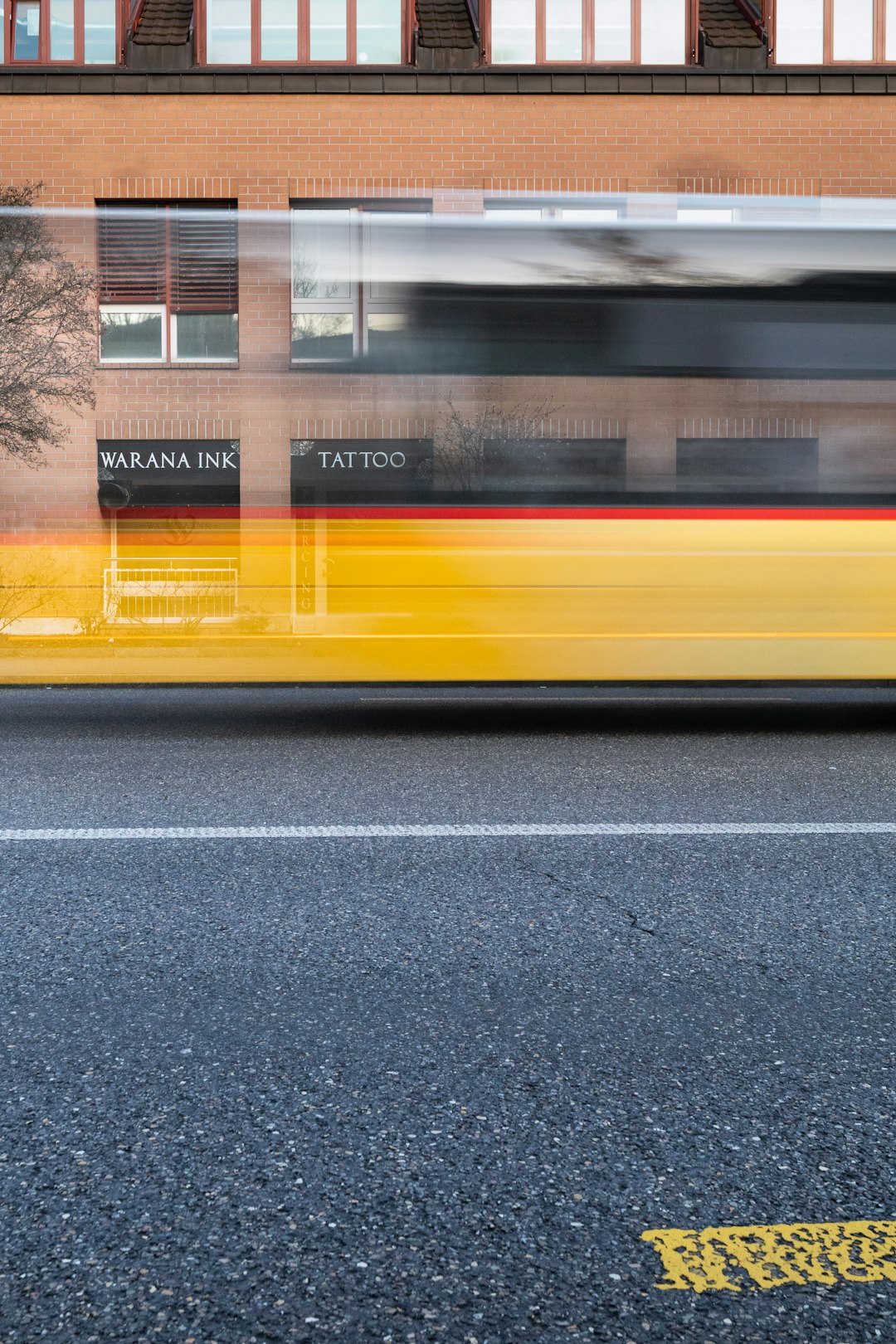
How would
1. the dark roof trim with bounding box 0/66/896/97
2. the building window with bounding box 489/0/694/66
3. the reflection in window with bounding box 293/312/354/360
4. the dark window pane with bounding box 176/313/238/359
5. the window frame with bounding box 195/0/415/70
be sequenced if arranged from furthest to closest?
the building window with bounding box 489/0/694/66 → the window frame with bounding box 195/0/415/70 → the dark roof trim with bounding box 0/66/896/97 → the reflection in window with bounding box 293/312/354/360 → the dark window pane with bounding box 176/313/238/359

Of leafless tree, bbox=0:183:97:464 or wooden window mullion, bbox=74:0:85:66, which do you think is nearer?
leafless tree, bbox=0:183:97:464

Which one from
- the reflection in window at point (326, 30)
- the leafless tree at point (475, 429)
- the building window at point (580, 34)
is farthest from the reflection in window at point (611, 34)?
the leafless tree at point (475, 429)

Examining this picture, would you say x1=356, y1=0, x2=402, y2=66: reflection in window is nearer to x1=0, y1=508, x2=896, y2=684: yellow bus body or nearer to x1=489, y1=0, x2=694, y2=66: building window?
x1=489, y1=0, x2=694, y2=66: building window

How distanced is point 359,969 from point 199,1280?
5.55 ft

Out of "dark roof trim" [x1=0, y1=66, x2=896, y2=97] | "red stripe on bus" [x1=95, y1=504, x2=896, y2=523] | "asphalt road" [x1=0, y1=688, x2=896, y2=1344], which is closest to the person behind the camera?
"asphalt road" [x1=0, y1=688, x2=896, y2=1344]

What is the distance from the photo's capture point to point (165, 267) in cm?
873

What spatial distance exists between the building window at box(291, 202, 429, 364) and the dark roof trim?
40.0 ft

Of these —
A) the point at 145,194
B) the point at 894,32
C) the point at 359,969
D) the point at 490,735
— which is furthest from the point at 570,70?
the point at 359,969

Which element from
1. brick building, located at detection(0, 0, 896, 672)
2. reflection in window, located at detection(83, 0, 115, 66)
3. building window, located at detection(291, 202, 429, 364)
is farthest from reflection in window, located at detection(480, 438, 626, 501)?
reflection in window, located at detection(83, 0, 115, 66)

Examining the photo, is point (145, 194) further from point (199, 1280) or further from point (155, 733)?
point (199, 1280)

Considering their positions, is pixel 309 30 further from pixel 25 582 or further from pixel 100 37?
pixel 25 582

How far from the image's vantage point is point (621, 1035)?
349cm

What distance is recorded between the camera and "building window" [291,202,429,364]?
8422mm

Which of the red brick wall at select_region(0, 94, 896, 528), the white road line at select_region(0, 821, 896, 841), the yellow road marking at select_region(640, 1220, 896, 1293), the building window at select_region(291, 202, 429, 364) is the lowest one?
the white road line at select_region(0, 821, 896, 841)
